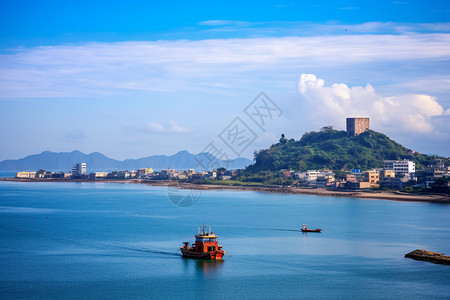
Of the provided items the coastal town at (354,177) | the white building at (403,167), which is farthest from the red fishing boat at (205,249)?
the white building at (403,167)

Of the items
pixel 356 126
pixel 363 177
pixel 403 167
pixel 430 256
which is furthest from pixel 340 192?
pixel 430 256

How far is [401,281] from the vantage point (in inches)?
991

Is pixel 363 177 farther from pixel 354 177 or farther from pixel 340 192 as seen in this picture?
pixel 340 192

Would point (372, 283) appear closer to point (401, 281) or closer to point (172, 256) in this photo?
point (401, 281)

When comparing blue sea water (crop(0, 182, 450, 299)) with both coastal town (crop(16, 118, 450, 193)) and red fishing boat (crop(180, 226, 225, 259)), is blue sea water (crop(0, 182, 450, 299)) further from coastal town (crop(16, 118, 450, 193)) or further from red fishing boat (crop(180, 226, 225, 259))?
coastal town (crop(16, 118, 450, 193))

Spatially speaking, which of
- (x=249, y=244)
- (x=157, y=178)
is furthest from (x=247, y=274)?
(x=157, y=178)

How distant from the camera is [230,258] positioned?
30.6 meters

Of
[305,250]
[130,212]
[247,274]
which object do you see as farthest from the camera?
[130,212]

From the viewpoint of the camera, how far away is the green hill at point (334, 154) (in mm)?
117875

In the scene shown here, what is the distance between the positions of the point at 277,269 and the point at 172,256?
6.78 metres

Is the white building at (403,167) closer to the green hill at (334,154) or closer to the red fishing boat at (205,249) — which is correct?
the green hill at (334,154)

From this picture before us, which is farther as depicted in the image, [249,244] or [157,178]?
[157,178]

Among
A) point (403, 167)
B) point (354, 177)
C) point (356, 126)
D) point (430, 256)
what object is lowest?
point (430, 256)

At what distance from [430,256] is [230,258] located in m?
11.2
